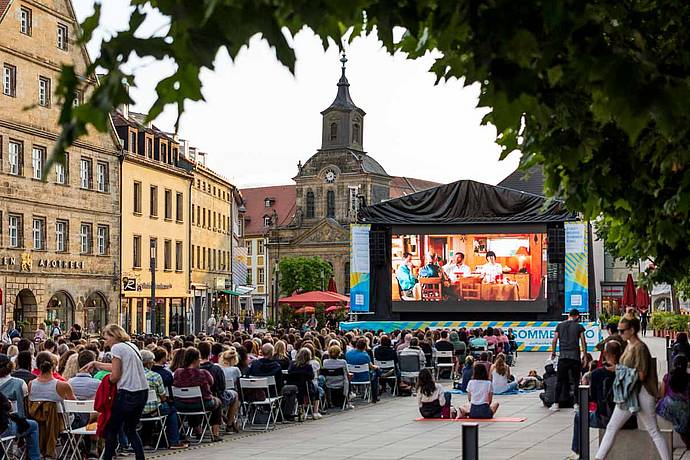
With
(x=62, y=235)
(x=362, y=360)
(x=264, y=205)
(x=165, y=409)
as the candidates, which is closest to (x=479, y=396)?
(x=362, y=360)

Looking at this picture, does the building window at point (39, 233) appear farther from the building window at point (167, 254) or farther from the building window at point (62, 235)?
the building window at point (167, 254)

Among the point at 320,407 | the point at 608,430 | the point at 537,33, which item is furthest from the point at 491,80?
the point at 320,407

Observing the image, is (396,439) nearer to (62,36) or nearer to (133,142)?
(62,36)

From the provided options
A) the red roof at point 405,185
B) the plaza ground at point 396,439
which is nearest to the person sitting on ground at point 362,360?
the plaza ground at point 396,439

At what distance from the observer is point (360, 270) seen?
4647 cm

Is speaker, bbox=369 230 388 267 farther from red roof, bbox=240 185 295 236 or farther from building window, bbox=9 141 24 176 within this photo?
red roof, bbox=240 185 295 236

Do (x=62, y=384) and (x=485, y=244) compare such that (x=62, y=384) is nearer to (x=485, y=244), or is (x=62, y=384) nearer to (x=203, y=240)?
(x=485, y=244)

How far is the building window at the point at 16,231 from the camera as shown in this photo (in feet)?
149

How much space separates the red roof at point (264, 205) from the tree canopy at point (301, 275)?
23500 millimetres

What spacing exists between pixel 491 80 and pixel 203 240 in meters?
66.7

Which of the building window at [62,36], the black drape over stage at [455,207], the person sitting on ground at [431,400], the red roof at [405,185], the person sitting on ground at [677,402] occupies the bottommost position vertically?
the person sitting on ground at [431,400]

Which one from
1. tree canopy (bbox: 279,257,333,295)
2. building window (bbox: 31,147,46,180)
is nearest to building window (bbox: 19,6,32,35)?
building window (bbox: 31,147,46,180)

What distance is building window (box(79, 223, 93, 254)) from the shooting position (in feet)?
168

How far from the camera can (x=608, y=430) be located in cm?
1264
